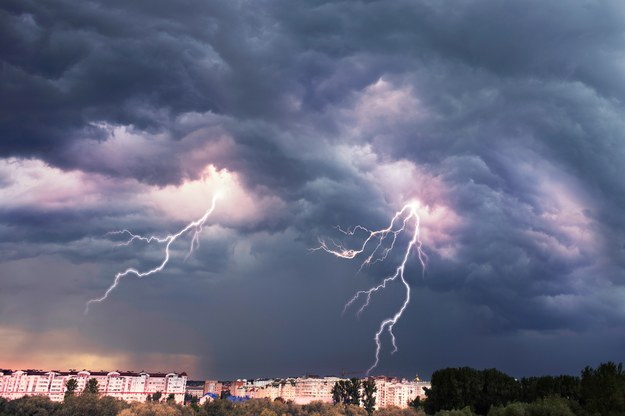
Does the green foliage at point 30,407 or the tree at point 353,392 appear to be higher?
the tree at point 353,392

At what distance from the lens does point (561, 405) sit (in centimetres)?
4547

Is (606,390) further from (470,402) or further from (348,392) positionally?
(348,392)

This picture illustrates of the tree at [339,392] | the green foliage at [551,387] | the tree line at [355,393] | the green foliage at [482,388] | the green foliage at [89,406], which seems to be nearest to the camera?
the green foliage at [551,387]

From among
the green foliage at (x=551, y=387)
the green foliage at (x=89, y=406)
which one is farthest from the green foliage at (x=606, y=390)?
the green foliage at (x=89, y=406)

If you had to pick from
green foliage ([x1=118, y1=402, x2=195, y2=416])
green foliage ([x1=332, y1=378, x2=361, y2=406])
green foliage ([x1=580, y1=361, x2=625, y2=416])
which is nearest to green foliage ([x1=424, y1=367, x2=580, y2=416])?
green foliage ([x1=580, y1=361, x2=625, y2=416])

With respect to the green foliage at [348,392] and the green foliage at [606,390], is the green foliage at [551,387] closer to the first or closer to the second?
the green foliage at [606,390]

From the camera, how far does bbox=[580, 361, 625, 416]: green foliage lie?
47.3 meters

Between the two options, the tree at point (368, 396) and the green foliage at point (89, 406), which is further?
the tree at point (368, 396)

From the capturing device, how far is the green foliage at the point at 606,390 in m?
47.3

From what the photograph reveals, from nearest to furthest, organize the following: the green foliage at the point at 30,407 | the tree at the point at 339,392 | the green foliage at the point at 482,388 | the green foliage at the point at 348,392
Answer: the green foliage at the point at 482,388 → the green foliage at the point at 30,407 → the green foliage at the point at 348,392 → the tree at the point at 339,392

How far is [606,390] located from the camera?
159ft

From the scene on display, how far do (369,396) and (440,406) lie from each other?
83355 mm

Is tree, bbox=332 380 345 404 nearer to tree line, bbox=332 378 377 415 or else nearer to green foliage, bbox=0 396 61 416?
tree line, bbox=332 378 377 415

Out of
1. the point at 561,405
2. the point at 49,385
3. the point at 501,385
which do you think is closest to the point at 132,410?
the point at 501,385
